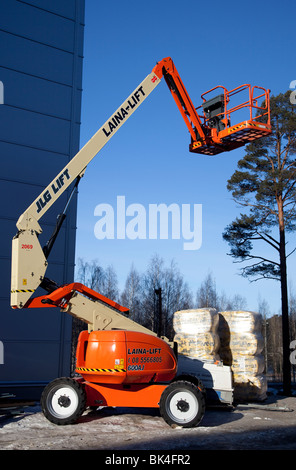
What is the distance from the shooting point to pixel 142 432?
29.1ft

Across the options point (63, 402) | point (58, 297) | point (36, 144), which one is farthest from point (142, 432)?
point (36, 144)

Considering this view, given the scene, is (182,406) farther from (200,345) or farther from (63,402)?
(200,345)

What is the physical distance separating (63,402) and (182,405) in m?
2.38

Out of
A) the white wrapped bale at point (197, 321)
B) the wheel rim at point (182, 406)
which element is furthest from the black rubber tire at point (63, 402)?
the white wrapped bale at point (197, 321)

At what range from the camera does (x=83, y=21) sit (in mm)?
15203

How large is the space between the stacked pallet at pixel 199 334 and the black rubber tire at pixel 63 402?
428 centimetres

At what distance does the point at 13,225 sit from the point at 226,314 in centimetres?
678

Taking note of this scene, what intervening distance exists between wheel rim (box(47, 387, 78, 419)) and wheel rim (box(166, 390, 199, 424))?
188 centimetres

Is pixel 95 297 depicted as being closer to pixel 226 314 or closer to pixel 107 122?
pixel 107 122

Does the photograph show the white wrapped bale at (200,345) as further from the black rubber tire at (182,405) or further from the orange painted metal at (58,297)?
the orange painted metal at (58,297)

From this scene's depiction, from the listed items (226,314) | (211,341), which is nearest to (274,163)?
(226,314)

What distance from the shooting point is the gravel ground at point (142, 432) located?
7.68 meters

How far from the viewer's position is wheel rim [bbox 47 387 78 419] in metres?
9.37

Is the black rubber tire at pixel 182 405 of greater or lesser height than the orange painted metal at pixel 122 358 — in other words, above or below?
below
